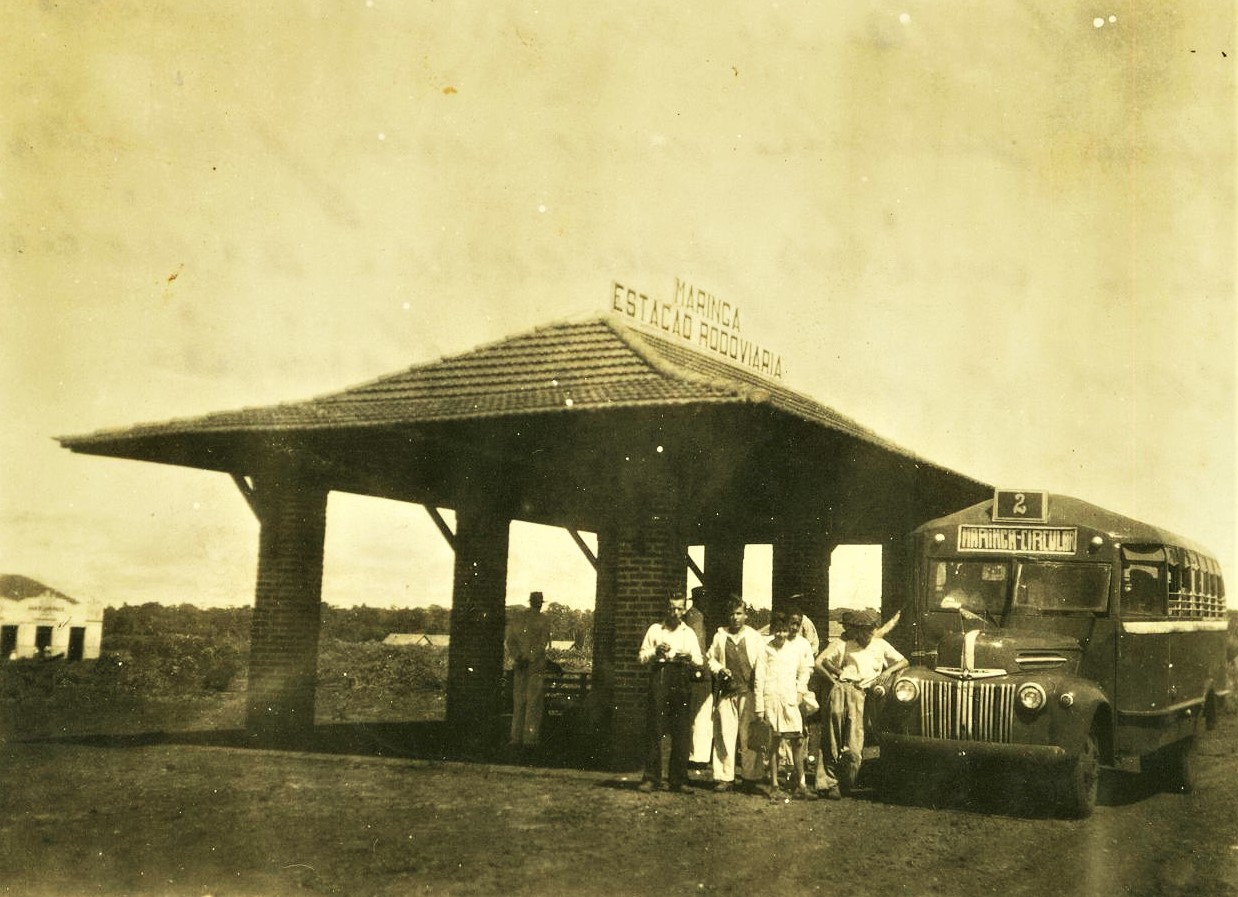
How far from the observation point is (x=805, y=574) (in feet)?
53.4

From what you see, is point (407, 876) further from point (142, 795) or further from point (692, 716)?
point (692, 716)

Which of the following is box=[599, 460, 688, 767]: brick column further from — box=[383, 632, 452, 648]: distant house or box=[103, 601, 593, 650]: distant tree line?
box=[103, 601, 593, 650]: distant tree line

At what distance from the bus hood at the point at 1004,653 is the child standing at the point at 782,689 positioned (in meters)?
1.38

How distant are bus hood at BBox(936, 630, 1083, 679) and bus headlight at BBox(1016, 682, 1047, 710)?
39 centimetres

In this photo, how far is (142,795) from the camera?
9.70 meters

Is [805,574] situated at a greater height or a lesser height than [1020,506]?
lesser

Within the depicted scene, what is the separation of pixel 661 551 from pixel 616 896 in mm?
5653

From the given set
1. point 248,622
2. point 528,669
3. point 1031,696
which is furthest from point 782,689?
point 248,622

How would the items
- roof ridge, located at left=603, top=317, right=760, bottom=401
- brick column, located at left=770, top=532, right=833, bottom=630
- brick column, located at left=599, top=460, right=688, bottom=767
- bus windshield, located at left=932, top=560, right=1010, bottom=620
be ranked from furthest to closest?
brick column, located at left=770, top=532, right=833, bottom=630 < brick column, located at left=599, top=460, right=688, bottom=767 < bus windshield, located at left=932, top=560, right=1010, bottom=620 < roof ridge, located at left=603, top=317, right=760, bottom=401

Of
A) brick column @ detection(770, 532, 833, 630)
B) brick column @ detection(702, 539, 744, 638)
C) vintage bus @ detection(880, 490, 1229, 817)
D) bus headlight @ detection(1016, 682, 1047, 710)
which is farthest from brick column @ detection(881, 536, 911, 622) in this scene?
bus headlight @ detection(1016, 682, 1047, 710)

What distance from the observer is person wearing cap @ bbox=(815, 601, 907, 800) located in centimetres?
1116

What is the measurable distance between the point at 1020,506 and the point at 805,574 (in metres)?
4.82

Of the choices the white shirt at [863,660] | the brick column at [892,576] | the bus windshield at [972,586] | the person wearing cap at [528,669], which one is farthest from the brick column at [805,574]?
the white shirt at [863,660]

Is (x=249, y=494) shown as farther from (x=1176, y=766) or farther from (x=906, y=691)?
(x=1176, y=766)
